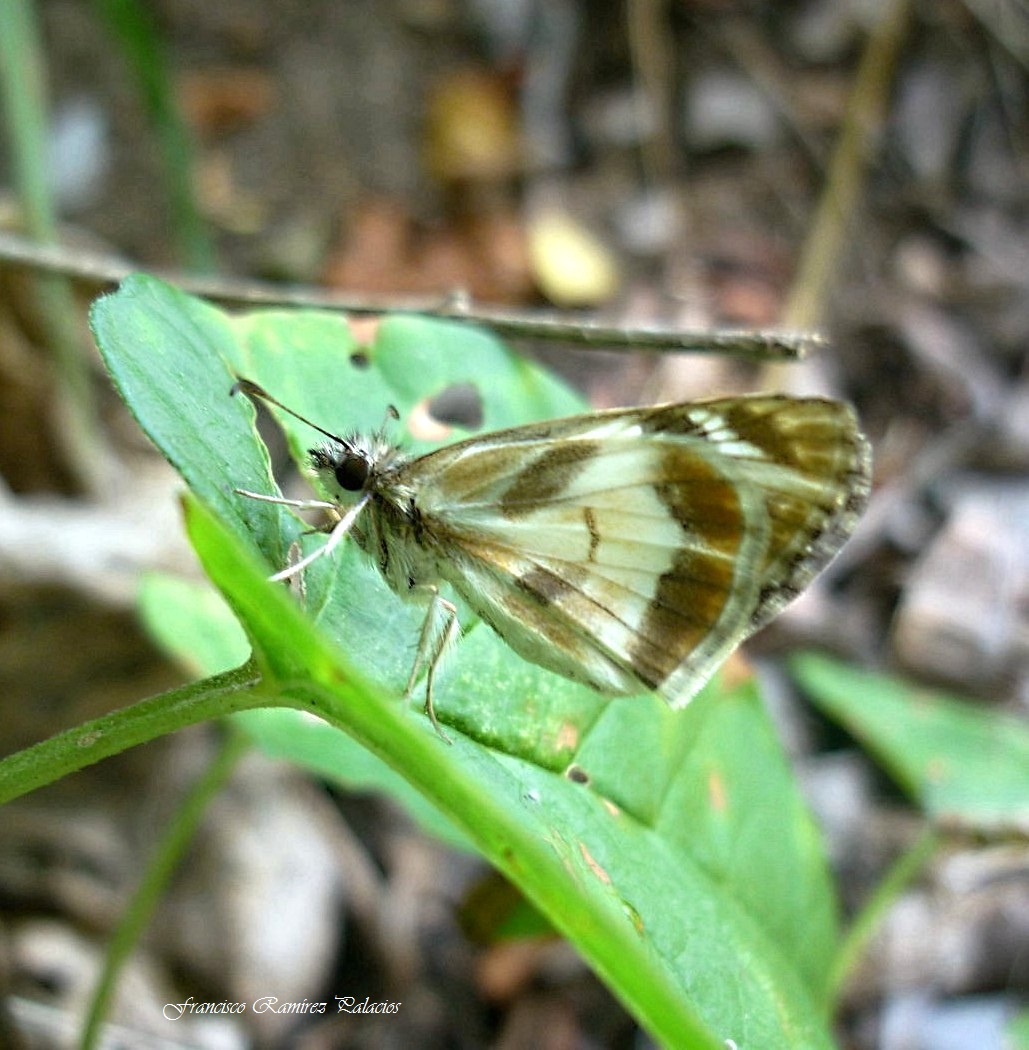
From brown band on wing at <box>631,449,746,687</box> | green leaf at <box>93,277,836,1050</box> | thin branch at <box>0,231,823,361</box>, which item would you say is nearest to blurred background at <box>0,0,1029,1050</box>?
thin branch at <box>0,231,823,361</box>

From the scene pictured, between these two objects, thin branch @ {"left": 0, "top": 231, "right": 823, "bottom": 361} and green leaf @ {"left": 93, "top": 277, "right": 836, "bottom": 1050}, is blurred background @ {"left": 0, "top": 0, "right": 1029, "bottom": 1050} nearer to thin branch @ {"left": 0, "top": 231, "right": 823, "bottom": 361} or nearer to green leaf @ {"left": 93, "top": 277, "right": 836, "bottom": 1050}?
thin branch @ {"left": 0, "top": 231, "right": 823, "bottom": 361}

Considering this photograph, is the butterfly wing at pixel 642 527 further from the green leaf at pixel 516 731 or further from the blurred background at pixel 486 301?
the blurred background at pixel 486 301

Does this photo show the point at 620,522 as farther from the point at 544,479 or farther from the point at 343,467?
the point at 343,467

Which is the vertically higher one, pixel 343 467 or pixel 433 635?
pixel 343 467

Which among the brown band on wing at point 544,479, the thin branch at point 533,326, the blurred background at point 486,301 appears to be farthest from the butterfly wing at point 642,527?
the blurred background at point 486,301

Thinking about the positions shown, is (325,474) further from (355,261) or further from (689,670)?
(355,261)

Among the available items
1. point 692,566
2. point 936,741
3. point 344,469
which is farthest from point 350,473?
point 936,741

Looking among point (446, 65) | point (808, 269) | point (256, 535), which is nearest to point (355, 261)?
point (446, 65)
